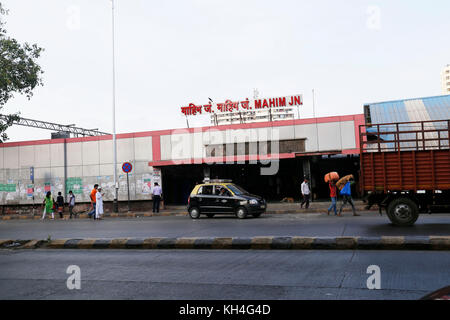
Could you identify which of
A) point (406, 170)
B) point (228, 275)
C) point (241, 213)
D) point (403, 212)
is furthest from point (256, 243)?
point (241, 213)

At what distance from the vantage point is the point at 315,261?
295 inches

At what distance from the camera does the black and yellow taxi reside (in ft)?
57.9

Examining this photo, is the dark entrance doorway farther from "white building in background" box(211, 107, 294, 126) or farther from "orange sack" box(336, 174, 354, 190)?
"orange sack" box(336, 174, 354, 190)

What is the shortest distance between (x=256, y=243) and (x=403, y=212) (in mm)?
5185

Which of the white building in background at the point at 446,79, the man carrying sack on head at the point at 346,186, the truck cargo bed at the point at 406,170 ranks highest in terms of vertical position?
the white building in background at the point at 446,79

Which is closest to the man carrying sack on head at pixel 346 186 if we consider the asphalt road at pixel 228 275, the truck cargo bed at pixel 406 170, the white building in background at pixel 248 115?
the truck cargo bed at pixel 406 170

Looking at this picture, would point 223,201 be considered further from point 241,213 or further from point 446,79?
point 446,79

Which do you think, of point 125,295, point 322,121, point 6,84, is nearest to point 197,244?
point 125,295

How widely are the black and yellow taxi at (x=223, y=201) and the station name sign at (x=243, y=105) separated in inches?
514

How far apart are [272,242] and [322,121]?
17750mm

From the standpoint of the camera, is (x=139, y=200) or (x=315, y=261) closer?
(x=315, y=261)

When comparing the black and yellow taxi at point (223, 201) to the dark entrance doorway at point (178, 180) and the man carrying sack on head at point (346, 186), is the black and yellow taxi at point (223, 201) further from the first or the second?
the dark entrance doorway at point (178, 180)

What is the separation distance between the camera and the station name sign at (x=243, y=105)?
30439 mm
